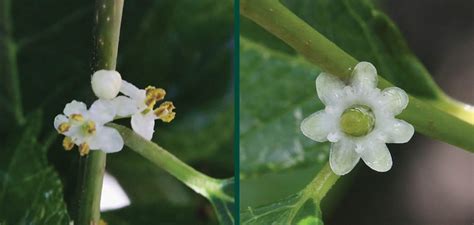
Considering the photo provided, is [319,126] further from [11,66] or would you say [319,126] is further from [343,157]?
[11,66]

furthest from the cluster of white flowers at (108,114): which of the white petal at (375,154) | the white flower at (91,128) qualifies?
the white petal at (375,154)

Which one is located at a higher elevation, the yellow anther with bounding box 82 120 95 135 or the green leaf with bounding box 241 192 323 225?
the yellow anther with bounding box 82 120 95 135

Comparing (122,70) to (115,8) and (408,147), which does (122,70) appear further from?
(408,147)

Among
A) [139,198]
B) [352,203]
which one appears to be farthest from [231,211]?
[352,203]

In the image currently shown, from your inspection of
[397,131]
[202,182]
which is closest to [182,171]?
[202,182]

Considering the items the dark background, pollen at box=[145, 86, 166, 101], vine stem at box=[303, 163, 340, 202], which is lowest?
vine stem at box=[303, 163, 340, 202]

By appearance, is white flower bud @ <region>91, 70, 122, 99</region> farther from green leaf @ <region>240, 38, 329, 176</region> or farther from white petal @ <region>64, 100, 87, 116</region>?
green leaf @ <region>240, 38, 329, 176</region>

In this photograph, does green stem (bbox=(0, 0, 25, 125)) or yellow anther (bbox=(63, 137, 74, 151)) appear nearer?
yellow anther (bbox=(63, 137, 74, 151))

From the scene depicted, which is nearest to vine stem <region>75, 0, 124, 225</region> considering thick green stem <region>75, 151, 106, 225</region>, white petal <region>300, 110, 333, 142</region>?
thick green stem <region>75, 151, 106, 225</region>
